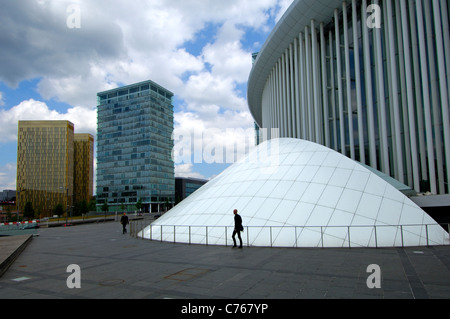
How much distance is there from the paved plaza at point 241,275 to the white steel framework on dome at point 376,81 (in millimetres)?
13320

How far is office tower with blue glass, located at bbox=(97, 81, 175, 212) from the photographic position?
11375 cm

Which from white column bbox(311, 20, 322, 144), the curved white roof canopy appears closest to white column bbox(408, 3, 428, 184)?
the curved white roof canopy

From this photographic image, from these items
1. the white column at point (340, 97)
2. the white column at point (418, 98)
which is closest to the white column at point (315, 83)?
the white column at point (340, 97)

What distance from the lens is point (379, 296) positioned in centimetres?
579

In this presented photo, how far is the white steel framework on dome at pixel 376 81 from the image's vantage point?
21.2 m

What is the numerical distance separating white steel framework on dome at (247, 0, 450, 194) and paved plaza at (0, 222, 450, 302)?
1332 cm

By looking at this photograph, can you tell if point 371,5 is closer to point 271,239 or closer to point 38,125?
point 271,239

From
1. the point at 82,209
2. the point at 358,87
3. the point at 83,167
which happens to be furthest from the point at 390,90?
the point at 83,167

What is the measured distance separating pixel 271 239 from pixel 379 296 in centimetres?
692

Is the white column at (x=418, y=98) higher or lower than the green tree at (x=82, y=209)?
higher

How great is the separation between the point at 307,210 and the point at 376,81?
55.7ft

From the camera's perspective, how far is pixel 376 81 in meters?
25.2

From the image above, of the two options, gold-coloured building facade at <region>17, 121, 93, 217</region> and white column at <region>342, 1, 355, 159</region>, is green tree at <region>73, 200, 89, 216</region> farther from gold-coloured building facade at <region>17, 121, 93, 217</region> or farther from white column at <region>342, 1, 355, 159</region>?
white column at <region>342, 1, 355, 159</region>

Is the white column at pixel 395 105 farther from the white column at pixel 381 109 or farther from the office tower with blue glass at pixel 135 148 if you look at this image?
the office tower with blue glass at pixel 135 148
